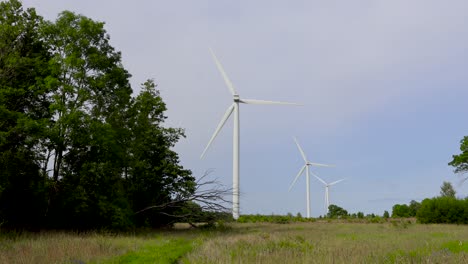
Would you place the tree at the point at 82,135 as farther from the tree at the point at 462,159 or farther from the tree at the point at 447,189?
the tree at the point at 447,189

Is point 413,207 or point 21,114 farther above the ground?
point 21,114

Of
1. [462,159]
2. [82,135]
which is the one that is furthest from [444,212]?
[82,135]

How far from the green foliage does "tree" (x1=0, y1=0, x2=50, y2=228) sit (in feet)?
121

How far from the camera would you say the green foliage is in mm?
48000

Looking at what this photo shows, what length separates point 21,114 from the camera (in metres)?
29.2

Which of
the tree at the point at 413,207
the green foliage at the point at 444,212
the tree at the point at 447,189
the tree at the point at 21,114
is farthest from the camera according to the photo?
the tree at the point at 447,189

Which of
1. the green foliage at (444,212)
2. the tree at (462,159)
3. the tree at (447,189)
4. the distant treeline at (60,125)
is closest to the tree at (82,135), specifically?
the distant treeline at (60,125)

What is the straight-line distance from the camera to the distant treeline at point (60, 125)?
2950cm

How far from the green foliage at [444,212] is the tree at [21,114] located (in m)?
36.8

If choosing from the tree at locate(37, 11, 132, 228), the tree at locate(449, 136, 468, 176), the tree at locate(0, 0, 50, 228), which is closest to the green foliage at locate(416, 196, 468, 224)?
the tree at locate(449, 136, 468, 176)

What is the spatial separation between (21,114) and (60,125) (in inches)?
94.2

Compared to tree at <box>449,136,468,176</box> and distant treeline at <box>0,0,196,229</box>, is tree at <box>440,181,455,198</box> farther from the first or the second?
distant treeline at <box>0,0,196,229</box>

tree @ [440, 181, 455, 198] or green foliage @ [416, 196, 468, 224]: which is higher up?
tree @ [440, 181, 455, 198]

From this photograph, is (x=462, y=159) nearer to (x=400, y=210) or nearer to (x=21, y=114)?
(x=400, y=210)
